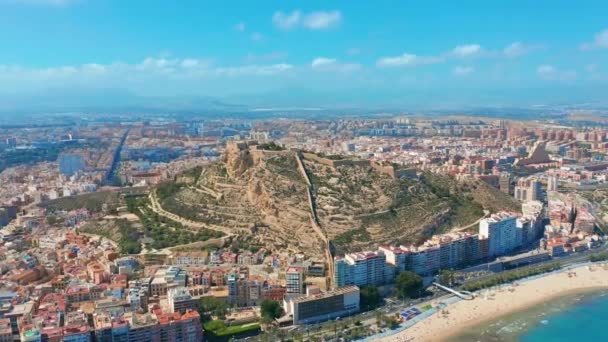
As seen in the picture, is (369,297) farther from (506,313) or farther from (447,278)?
(506,313)

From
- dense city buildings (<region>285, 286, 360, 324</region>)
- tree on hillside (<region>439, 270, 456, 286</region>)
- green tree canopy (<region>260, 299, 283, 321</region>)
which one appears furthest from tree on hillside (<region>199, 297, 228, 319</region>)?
tree on hillside (<region>439, 270, 456, 286</region>)

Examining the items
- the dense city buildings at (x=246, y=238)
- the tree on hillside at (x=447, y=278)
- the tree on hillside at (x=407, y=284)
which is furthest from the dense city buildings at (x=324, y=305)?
the tree on hillside at (x=447, y=278)

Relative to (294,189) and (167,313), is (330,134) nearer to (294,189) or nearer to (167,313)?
(294,189)

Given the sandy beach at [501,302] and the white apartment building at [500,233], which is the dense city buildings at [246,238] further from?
the sandy beach at [501,302]

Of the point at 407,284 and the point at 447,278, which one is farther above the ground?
the point at 407,284

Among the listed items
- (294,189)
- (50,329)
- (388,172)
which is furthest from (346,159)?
(50,329)

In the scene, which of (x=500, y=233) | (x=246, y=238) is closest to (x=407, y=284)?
(x=500, y=233)
